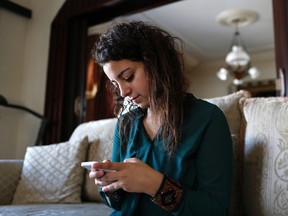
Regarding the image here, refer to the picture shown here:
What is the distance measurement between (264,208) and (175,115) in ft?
1.42

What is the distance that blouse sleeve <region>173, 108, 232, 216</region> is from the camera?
77 cm

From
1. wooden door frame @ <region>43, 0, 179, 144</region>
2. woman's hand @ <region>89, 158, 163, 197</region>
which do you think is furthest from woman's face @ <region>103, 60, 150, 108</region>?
wooden door frame @ <region>43, 0, 179, 144</region>

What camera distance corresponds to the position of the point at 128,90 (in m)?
0.94

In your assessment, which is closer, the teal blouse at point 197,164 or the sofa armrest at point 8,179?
the teal blouse at point 197,164

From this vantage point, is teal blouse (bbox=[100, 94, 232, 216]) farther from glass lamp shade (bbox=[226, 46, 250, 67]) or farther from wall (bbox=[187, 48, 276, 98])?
wall (bbox=[187, 48, 276, 98])

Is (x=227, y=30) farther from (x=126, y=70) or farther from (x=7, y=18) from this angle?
(x=126, y=70)

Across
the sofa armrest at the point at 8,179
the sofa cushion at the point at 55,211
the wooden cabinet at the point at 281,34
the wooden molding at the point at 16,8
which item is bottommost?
the sofa cushion at the point at 55,211

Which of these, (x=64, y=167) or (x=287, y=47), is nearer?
(x=64, y=167)

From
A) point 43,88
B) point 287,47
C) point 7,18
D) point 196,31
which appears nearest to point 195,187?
point 287,47

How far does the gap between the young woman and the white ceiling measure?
254 cm

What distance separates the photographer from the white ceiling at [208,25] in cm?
369

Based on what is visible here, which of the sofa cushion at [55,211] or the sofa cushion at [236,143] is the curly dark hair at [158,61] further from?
the sofa cushion at [55,211]

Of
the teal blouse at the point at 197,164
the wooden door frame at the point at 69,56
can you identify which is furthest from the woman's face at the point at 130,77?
the wooden door frame at the point at 69,56

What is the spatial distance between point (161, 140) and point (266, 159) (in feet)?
1.22
